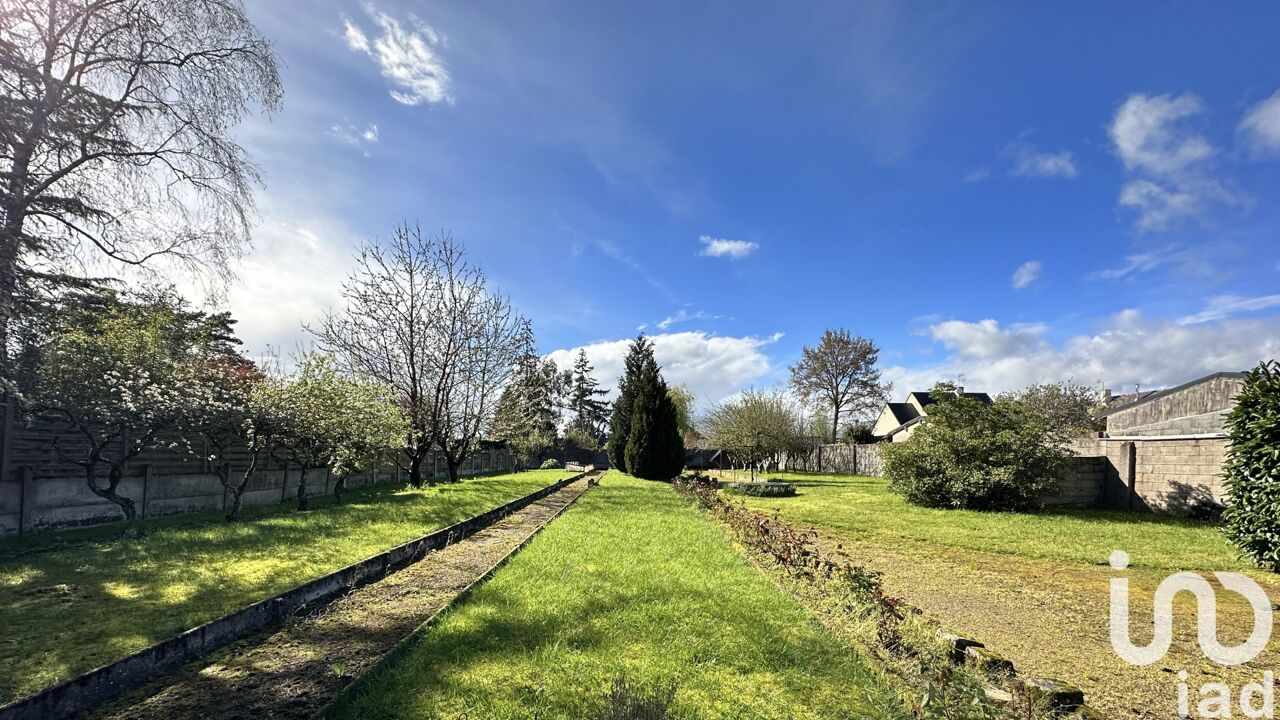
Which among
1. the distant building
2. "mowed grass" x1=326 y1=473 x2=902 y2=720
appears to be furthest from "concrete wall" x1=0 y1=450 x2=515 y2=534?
the distant building

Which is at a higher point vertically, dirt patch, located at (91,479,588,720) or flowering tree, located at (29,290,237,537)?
flowering tree, located at (29,290,237,537)

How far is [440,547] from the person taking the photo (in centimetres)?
795

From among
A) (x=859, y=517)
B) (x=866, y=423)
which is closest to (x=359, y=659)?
(x=859, y=517)

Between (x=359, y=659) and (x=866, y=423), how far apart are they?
4749cm

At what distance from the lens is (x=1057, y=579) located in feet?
22.7

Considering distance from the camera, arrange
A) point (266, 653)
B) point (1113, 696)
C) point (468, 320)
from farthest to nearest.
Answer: point (468, 320) → point (266, 653) → point (1113, 696)

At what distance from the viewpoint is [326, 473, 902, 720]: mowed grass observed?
10.3 ft

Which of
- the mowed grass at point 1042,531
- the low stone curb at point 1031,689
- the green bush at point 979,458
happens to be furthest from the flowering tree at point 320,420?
the green bush at point 979,458

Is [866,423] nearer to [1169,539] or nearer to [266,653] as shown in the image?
[1169,539]

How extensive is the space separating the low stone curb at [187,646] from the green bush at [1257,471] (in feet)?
39.6

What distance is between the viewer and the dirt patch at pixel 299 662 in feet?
10.0

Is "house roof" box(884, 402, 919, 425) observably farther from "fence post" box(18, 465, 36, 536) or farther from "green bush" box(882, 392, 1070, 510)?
"fence post" box(18, 465, 36, 536)

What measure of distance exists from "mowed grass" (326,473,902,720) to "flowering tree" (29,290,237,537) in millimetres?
6390

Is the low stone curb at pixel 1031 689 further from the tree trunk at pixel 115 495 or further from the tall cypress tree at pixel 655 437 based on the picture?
the tall cypress tree at pixel 655 437
